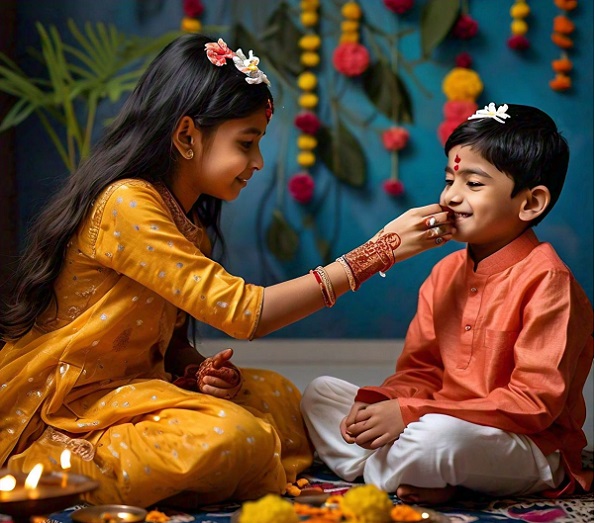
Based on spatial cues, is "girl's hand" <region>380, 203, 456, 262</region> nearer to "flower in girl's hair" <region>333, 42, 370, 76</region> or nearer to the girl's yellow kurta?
the girl's yellow kurta

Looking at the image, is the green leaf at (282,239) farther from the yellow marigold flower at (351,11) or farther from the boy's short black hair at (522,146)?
the boy's short black hair at (522,146)

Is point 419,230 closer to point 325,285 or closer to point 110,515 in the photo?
point 325,285

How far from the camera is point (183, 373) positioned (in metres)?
2.23

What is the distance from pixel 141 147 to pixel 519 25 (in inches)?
92.6

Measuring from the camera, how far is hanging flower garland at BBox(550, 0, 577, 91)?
378 centimetres

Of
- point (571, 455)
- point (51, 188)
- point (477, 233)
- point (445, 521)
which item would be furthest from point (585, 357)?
point (51, 188)

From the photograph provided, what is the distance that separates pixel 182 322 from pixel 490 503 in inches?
33.3

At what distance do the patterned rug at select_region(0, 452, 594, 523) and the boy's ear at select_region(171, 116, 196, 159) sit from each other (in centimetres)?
74

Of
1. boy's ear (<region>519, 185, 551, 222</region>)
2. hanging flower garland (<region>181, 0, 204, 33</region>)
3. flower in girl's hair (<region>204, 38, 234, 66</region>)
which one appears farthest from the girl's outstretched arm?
hanging flower garland (<region>181, 0, 204, 33</region>)

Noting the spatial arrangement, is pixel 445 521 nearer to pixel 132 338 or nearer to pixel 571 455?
pixel 571 455

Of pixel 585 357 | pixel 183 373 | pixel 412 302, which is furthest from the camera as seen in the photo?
pixel 412 302

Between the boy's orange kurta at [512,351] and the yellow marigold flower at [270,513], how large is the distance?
72cm

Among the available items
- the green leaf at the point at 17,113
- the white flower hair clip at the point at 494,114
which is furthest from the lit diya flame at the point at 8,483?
the green leaf at the point at 17,113

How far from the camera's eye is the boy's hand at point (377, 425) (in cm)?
185
